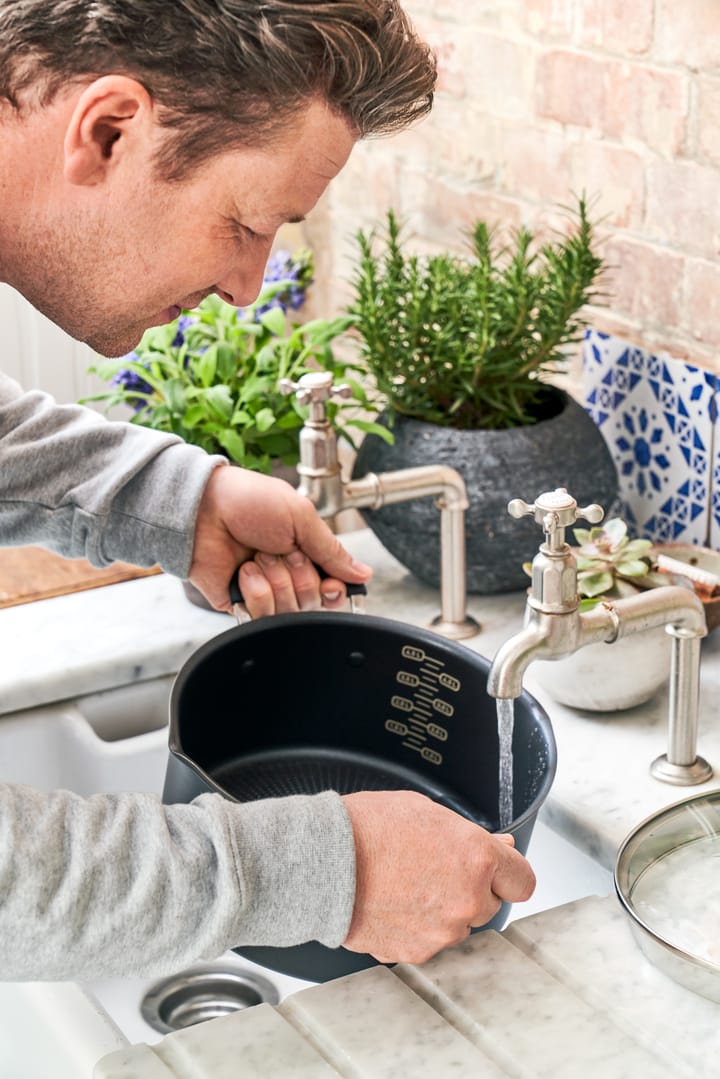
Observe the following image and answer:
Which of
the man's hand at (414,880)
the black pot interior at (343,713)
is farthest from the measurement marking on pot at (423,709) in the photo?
the man's hand at (414,880)

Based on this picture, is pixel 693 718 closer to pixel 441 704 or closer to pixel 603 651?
pixel 603 651

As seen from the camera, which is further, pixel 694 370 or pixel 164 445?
pixel 694 370

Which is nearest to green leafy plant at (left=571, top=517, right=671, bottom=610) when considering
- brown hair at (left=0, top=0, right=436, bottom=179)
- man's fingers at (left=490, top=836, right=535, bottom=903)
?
man's fingers at (left=490, top=836, right=535, bottom=903)

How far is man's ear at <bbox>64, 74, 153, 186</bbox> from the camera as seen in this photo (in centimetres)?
94

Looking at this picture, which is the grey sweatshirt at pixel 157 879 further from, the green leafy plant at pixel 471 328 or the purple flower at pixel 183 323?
the purple flower at pixel 183 323

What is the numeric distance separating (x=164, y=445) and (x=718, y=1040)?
707mm

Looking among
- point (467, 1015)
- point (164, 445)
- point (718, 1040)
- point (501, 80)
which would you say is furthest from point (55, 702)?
point (501, 80)

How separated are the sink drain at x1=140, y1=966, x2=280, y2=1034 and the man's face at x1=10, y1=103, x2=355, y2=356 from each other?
1.97 feet

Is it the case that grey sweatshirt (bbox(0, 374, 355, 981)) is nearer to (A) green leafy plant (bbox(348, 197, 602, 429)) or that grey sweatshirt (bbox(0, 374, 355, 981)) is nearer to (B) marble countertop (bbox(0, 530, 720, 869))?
(B) marble countertop (bbox(0, 530, 720, 869))

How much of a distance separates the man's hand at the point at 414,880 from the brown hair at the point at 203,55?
46 cm

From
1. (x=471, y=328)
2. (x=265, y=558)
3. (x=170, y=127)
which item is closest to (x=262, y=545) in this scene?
(x=265, y=558)

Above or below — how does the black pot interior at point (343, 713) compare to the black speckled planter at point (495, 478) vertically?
below

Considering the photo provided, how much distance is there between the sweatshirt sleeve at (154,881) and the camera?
86 centimetres

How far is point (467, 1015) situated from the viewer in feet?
2.98
